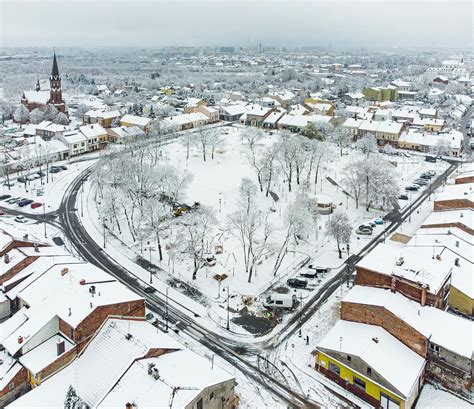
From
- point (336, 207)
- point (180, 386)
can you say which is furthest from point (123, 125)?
point (180, 386)

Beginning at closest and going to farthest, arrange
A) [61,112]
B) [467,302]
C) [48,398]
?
1. [48,398]
2. [467,302]
3. [61,112]

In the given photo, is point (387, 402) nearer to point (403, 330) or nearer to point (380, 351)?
point (380, 351)

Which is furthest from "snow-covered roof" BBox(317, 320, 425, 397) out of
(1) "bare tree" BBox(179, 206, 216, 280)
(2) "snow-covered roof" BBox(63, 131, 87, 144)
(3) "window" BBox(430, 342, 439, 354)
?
(2) "snow-covered roof" BBox(63, 131, 87, 144)

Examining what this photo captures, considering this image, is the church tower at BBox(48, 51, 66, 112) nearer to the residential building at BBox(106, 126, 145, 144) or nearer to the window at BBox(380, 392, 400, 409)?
the residential building at BBox(106, 126, 145, 144)

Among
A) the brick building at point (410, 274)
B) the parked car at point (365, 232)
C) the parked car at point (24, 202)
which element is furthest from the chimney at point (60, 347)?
the parked car at point (24, 202)

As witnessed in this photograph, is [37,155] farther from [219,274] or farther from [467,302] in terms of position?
[467,302]

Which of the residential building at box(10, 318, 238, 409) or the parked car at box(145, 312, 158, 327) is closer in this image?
the residential building at box(10, 318, 238, 409)
